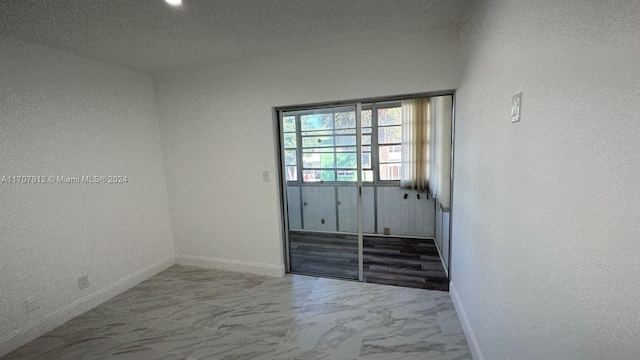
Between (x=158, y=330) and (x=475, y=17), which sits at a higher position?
(x=475, y=17)

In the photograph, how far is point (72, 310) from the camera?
2.37 m

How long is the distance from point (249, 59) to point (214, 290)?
2.54 meters

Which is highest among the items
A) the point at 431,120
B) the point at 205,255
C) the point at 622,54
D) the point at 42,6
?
the point at 42,6

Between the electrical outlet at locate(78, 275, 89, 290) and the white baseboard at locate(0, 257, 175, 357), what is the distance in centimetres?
11

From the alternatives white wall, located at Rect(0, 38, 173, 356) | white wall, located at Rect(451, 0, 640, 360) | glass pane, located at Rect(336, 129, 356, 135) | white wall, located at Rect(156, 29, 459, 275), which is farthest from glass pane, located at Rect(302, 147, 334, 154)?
white wall, located at Rect(451, 0, 640, 360)

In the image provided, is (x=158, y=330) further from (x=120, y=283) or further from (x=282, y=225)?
(x=282, y=225)

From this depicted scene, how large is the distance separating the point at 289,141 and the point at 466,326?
251 centimetres

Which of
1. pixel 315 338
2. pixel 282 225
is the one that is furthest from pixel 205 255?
pixel 315 338

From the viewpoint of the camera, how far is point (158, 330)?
7.18 ft

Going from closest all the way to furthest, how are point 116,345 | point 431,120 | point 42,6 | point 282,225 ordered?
point 42,6, point 116,345, point 282,225, point 431,120

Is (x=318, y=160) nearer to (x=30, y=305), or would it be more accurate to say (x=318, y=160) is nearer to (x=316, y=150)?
(x=316, y=150)

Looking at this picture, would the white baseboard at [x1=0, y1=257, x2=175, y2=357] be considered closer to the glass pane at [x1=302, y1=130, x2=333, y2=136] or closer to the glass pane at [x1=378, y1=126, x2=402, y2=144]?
the glass pane at [x1=302, y1=130, x2=333, y2=136]

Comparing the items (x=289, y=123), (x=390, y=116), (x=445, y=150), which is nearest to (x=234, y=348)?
(x=289, y=123)

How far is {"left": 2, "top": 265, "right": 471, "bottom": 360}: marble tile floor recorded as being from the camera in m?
1.92
